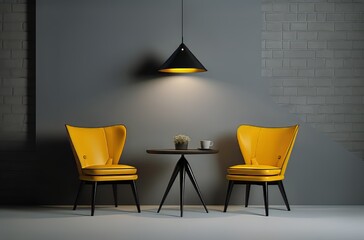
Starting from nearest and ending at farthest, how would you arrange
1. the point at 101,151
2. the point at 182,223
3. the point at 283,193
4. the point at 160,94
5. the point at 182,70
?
the point at 182,223 → the point at 283,193 → the point at 101,151 → the point at 182,70 → the point at 160,94

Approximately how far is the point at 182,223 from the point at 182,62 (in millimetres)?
1818

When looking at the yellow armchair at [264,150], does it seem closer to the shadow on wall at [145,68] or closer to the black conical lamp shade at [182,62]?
the black conical lamp shade at [182,62]

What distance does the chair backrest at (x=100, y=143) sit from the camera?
241 inches

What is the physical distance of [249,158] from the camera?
20.6 ft

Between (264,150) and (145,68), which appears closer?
(264,150)

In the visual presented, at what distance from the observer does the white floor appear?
4.44 m

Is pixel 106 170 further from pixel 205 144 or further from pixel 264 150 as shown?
pixel 264 150

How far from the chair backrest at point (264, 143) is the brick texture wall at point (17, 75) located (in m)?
2.43

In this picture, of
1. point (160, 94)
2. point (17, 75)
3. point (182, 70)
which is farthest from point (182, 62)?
point (17, 75)

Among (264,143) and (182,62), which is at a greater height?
(182,62)

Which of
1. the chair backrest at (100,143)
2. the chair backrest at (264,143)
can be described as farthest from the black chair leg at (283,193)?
the chair backrest at (100,143)

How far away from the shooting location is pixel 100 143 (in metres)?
6.23

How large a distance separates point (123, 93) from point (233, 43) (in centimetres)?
139

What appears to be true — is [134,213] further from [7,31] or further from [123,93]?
[7,31]
